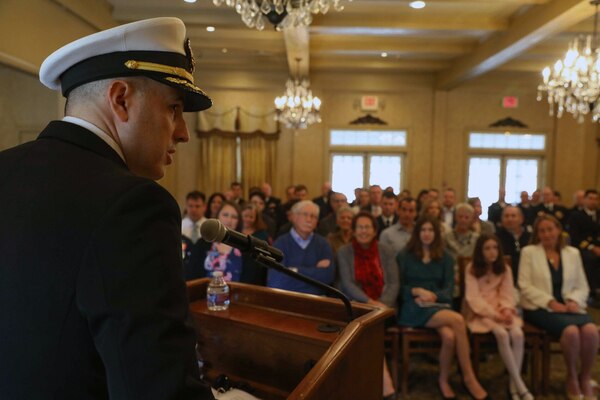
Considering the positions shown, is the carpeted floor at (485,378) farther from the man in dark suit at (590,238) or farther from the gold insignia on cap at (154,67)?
the gold insignia on cap at (154,67)

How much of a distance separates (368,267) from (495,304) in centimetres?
98

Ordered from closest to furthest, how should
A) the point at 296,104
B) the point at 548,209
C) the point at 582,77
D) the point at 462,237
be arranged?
the point at 462,237 → the point at 582,77 → the point at 548,209 → the point at 296,104

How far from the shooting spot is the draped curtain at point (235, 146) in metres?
9.26

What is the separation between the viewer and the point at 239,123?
30.4 ft

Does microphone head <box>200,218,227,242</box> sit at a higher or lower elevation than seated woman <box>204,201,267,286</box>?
higher

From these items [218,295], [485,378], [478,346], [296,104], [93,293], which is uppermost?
[296,104]

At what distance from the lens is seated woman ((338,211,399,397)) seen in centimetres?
351

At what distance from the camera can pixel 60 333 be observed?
665mm

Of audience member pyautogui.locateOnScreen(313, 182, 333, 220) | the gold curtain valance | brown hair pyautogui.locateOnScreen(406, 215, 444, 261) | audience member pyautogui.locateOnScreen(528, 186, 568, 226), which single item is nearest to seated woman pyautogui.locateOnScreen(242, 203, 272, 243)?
brown hair pyautogui.locateOnScreen(406, 215, 444, 261)

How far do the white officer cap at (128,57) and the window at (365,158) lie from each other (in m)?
8.71

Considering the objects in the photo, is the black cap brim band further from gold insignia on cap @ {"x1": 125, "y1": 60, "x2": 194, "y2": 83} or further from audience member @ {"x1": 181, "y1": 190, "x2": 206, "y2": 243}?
audience member @ {"x1": 181, "y1": 190, "x2": 206, "y2": 243}

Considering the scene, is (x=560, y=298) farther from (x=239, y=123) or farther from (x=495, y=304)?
(x=239, y=123)

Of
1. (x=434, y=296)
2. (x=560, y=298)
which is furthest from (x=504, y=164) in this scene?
(x=434, y=296)

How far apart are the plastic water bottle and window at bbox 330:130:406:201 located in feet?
25.9
